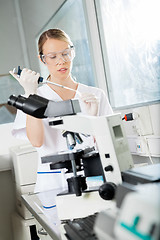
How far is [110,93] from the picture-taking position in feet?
10.6

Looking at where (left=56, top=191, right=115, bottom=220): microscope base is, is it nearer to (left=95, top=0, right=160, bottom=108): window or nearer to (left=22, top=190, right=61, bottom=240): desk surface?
(left=22, top=190, right=61, bottom=240): desk surface

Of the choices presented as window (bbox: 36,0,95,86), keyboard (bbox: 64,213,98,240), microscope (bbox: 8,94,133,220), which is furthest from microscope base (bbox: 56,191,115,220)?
window (bbox: 36,0,95,86)

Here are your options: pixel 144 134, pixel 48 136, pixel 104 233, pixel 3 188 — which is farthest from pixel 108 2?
pixel 104 233

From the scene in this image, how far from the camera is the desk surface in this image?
4.32 feet

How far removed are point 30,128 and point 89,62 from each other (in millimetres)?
1682

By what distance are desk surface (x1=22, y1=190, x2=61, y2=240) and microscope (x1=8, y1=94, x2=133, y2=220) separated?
7cm

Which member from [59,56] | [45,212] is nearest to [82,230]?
[45,212]

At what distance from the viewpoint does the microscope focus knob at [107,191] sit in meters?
1.14

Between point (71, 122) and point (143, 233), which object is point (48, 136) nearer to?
point (71, 122)

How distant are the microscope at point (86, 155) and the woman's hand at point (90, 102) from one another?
0.29 meters

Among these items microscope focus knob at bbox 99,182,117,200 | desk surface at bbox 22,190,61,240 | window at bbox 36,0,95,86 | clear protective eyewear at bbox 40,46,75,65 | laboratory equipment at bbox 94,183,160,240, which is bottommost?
desk surface at bbox 22,190,61,240

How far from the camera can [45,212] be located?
5.26 ft

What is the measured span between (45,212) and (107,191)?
54cm

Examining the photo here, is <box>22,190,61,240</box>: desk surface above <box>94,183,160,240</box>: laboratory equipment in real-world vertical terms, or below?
below
